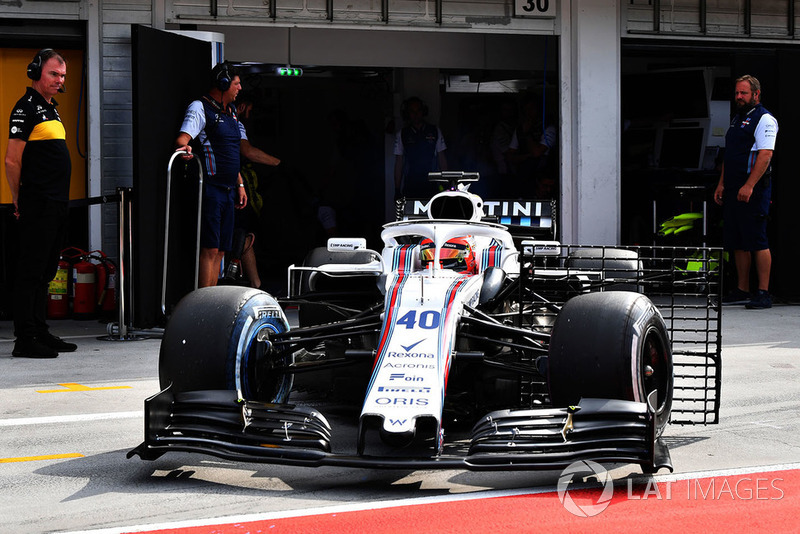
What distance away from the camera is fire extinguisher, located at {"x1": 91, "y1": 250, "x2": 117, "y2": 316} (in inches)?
428

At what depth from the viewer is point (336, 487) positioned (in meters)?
4.72

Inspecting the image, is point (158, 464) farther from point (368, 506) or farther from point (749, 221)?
point (749, 221)

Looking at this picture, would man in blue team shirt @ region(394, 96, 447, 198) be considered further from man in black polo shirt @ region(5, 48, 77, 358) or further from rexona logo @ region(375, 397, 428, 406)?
rexona logo @ region(375, 397, 428, 406)

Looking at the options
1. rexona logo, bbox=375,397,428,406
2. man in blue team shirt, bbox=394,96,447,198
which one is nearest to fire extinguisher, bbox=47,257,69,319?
man in blue team shirt, bbox=394,96,447,198

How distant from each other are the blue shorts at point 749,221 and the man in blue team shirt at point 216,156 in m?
5.06

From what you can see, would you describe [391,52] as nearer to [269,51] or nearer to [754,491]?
[269,51]

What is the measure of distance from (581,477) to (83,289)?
724cm

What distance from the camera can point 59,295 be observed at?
11.0 m

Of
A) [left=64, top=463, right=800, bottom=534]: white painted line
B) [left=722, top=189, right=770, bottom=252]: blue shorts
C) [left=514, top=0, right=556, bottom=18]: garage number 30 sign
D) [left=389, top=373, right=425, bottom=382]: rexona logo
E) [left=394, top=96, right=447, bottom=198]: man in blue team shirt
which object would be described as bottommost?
[left=64, top=463, right=800, bottom=534]: white painted line

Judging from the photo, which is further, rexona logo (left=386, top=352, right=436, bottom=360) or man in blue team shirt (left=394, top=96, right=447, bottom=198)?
man in blue team shirt (left=394, top=96, right=447, bottom=198)

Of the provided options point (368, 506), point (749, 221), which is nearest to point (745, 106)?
point (749, 221)

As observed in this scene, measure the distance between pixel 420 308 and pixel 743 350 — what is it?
14.0 feet

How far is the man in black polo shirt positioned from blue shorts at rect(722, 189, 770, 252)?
6646 millimetres

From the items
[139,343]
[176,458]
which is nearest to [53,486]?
[176,458]
